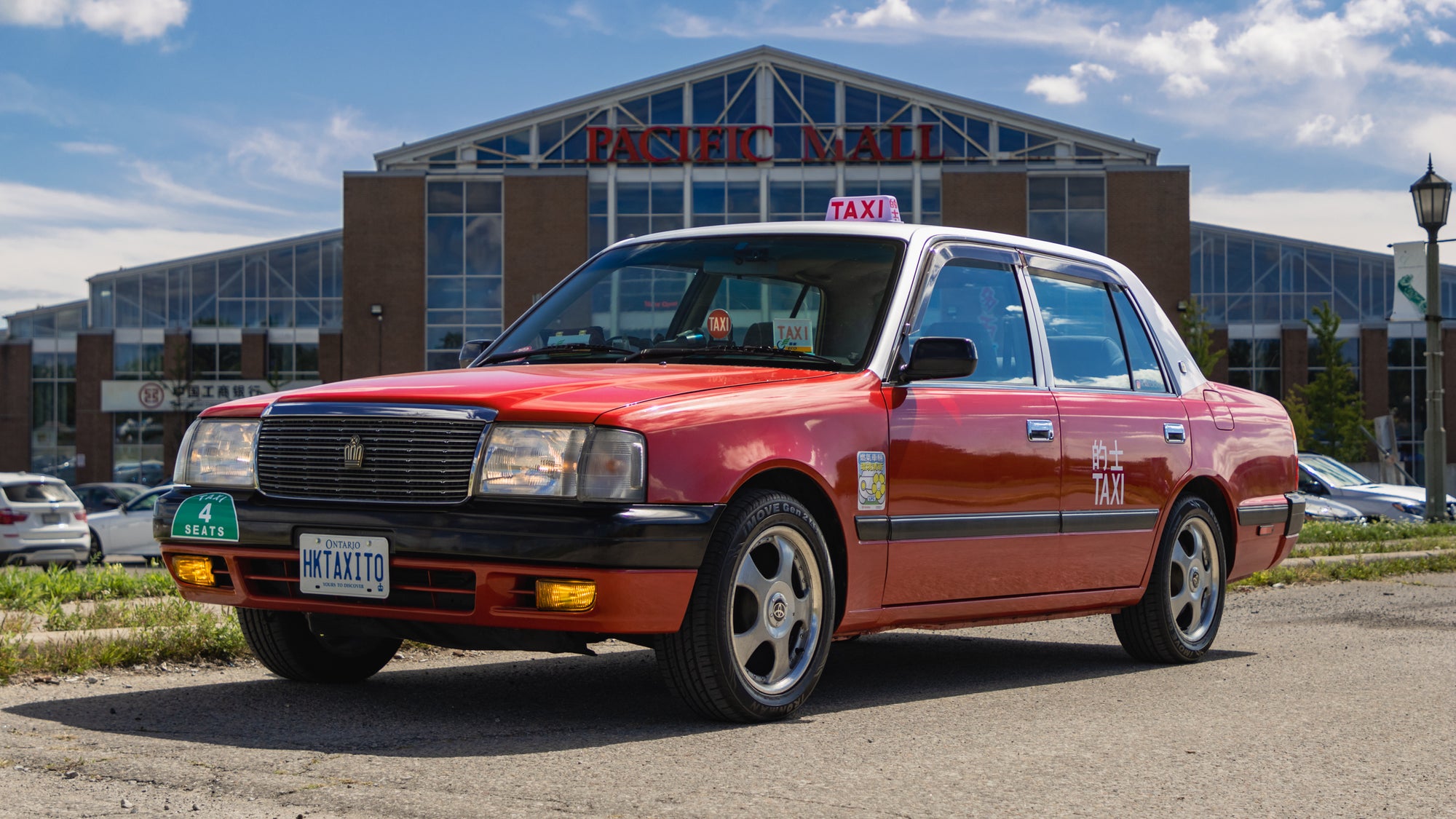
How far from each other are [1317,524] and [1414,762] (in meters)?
15.8

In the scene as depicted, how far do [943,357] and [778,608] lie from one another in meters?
1.18

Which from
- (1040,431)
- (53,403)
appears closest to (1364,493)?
(1040,431)

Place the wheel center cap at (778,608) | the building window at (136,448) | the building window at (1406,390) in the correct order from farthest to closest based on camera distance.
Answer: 1. the building window at (1406,390)
2. the building window at (136,448)
3. the wheel center cap at (778,608)

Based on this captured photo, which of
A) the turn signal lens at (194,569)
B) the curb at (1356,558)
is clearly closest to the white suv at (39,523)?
the curb at (1356,558)

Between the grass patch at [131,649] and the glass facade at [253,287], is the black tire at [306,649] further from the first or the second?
the glass facade at [253,287]

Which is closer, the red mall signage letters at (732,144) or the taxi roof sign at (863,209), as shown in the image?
the taxi roof sign at (863,209)

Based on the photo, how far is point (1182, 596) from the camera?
7742mm

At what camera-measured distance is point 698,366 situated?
5.81m

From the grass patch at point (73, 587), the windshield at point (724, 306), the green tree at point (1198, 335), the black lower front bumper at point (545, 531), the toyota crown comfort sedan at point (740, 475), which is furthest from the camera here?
the green tree at point (1198, 335)

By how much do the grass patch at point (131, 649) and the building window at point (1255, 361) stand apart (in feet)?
187

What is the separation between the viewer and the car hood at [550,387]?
500 centimetres

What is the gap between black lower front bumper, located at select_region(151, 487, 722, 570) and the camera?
4.82 metres

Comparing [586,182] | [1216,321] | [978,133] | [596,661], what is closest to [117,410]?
[586,182]

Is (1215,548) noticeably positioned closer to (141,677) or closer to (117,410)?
(141,677)
